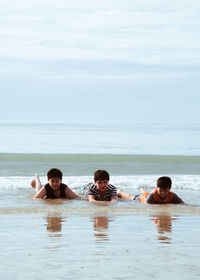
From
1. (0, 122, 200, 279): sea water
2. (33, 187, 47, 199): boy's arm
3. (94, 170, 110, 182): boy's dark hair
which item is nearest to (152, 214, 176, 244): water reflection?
(0, 122, 200, 279): sea water

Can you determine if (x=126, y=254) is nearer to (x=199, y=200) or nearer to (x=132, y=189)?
(x=199, y=200)

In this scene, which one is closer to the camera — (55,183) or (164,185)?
(164,185)

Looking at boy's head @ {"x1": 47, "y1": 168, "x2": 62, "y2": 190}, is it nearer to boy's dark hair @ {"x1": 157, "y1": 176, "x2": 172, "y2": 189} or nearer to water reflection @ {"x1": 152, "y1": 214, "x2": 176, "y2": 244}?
boy's dark hair @ {"x1": 157, "y1": 176, "x2": 172, "y2": 189}

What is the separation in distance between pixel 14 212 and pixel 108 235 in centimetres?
308

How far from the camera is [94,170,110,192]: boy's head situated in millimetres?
11730

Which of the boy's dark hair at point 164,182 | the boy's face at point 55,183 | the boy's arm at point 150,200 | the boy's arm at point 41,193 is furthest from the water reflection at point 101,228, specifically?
the boy's arm at point 41,193

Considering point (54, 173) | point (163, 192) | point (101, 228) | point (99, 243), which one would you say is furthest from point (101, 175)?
point (99, 243)

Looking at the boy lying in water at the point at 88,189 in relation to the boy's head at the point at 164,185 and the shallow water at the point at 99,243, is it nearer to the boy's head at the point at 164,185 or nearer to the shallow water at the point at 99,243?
the boy's head at the point at 164,185

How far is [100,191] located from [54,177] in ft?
3.43

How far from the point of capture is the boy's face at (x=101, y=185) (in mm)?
11907

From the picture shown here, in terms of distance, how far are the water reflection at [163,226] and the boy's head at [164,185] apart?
1471 mm

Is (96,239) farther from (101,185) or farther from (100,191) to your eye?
(100,191)

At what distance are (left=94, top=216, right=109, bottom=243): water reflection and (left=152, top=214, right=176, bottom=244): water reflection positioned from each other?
2.35 ft

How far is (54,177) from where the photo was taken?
1212cm
